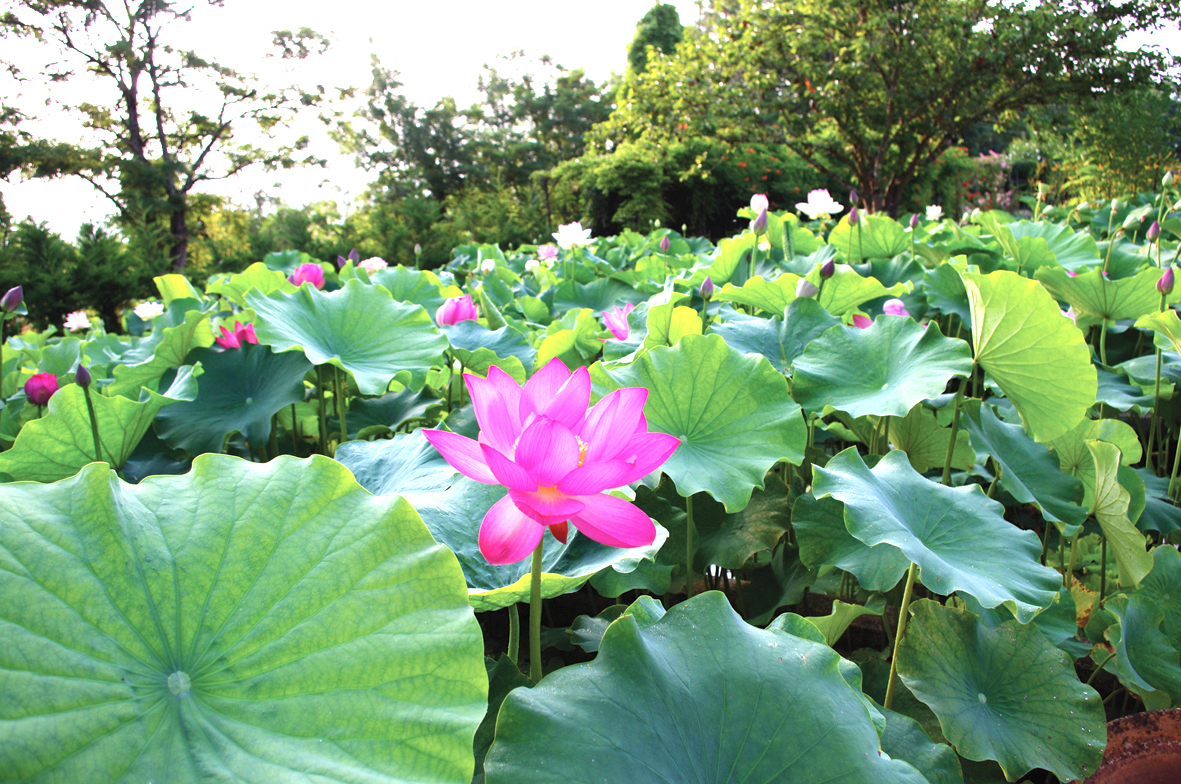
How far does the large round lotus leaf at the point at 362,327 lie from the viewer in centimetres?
128

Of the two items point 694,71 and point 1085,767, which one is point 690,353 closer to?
point 1085,767

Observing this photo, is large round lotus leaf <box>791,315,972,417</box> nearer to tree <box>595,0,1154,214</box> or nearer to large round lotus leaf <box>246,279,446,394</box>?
large round lotus leaf <box>246,279,446,394</box>

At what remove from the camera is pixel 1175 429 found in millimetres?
1805

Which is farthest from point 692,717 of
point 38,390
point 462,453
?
point 38,390

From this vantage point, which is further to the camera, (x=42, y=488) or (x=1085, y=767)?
(x=1085, y=767)

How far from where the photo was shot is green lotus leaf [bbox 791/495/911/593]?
801mm

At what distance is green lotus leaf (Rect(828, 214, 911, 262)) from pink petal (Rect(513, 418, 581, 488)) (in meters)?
1.98

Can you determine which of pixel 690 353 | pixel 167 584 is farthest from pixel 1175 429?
pixel 167 584

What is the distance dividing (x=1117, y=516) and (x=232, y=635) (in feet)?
3.77

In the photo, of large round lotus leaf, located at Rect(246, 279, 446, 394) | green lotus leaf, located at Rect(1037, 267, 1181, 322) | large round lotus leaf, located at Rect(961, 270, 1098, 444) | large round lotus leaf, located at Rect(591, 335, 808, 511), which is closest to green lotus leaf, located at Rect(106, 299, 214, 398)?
large round lotus leaf, located at Rect(246, 279, 446, 394)

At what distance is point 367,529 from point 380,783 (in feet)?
0.56

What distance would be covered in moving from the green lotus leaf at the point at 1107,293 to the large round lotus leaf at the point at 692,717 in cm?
138

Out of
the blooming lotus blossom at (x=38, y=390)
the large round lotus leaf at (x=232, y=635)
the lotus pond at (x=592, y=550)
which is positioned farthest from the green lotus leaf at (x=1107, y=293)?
the blooming lotus blossom at (x=38, y=390)

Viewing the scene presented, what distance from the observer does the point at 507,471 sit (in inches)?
19.3
